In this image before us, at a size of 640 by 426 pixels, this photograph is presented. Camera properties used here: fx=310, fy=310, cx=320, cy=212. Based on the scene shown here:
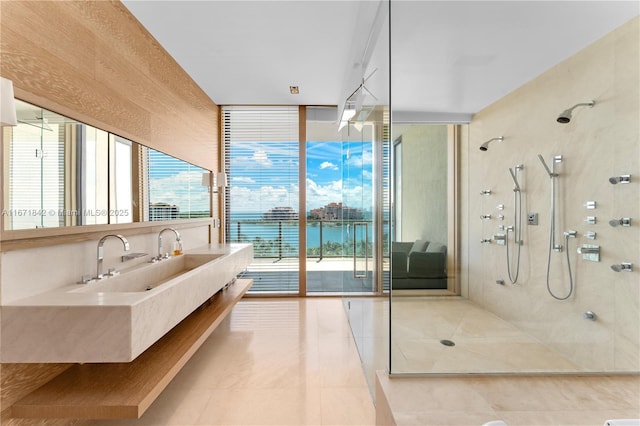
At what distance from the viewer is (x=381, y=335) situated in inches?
76.9

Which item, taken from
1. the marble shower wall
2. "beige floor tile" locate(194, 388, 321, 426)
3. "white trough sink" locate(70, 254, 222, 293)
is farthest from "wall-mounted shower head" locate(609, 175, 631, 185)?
"white trough sink" locate(70, 254, 222, 293)

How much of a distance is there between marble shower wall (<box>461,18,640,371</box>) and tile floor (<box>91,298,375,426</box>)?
3.80 feet

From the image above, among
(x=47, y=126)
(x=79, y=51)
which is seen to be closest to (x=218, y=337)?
(x=47, y=126)

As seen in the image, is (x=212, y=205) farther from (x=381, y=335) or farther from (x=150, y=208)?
(x=381, y=335)

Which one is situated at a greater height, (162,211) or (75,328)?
(162,211)

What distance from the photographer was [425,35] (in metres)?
1.98

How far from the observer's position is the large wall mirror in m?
1.42

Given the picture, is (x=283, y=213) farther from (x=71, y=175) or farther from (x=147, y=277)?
(x=71, y=175)

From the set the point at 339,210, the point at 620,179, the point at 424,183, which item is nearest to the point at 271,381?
the point at 424,183

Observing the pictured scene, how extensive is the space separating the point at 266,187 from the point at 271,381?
2724mm

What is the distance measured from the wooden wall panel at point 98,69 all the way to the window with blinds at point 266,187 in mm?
1106

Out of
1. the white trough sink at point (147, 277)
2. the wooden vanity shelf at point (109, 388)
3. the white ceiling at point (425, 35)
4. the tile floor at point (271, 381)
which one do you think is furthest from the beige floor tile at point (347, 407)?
the white ceiling at point (425, 35)

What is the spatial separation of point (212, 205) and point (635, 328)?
4.09 m

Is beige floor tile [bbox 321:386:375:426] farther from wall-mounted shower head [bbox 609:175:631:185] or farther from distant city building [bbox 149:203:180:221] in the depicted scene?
wall-mounted shower head [bbox 609:175:631:185]
